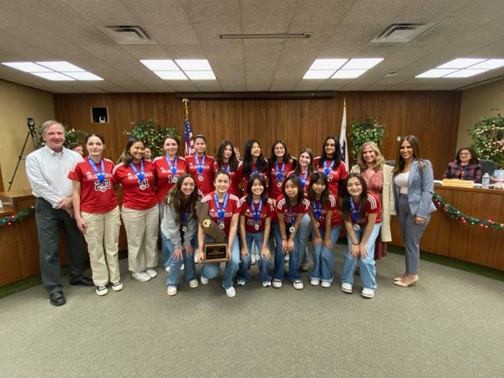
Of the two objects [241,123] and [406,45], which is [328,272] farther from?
[241,123]

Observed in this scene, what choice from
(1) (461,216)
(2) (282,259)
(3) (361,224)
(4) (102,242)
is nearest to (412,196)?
(3) (361,224)

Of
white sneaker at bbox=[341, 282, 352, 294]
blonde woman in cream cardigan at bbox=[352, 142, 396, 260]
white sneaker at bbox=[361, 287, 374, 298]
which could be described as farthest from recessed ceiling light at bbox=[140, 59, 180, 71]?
white sneaker at bbox=[361, 287, 374, 298]

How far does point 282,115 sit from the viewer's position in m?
7.02

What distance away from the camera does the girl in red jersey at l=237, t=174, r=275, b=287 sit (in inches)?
102

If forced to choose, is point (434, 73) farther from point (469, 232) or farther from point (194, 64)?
point (194, 64)

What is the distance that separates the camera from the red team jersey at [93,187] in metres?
2.42

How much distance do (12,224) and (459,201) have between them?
5.47 metres

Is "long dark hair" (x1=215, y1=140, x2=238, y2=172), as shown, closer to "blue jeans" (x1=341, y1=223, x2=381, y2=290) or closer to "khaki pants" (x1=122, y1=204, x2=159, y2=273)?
"khaki pants" (x1=122, y1=204, x2=159, y2=273)

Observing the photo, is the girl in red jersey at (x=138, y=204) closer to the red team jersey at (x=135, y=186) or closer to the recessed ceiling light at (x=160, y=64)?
the red team jersey at (x=135, y=186)

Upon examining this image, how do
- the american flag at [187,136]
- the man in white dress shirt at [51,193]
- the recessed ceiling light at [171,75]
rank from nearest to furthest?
the man in white dress shirt at [51,193] < the recessed ceiling light at [171,75] < the american flag at [187,136]

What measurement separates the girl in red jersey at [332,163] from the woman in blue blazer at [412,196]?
0.61m

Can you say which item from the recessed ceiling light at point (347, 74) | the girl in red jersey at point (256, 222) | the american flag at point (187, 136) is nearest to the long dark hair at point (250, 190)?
the girl in red jersey at point (256, 222)

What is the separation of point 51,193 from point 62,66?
3455mm

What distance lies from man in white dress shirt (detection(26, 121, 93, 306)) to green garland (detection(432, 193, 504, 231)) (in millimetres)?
4494
